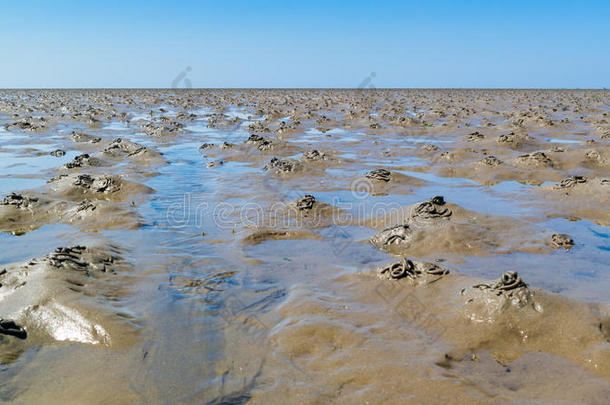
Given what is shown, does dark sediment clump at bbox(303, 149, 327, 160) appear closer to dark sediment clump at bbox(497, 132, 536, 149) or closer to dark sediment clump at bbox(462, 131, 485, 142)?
dark sediment clump at bbox(497, 132, 536, 149)

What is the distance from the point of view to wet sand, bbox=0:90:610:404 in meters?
3.78

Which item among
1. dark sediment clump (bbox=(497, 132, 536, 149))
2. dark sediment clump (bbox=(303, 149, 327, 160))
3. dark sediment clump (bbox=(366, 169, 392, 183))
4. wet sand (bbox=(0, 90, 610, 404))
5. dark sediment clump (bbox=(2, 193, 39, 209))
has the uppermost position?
dark sediment clump (bbox=(497, 132, 536, 149))

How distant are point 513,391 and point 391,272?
2.57 meters

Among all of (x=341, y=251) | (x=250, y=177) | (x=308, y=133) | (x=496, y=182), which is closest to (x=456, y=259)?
(x=341, y=251)

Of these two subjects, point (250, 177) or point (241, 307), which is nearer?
point (241, 307)

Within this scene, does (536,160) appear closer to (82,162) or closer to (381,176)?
(381,176)

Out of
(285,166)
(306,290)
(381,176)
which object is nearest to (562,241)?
(306,290)

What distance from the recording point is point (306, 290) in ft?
18.7

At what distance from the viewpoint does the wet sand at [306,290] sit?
3777mm

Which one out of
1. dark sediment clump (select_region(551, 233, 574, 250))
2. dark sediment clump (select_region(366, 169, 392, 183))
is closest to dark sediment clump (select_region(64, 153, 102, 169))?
dark sediment clump (select_region(366, 169, 392, 183))

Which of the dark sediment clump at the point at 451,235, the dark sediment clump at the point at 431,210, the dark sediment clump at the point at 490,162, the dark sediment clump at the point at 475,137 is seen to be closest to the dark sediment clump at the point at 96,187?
the dark sediment clump at the point at 451,235

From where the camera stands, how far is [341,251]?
7.40 meters

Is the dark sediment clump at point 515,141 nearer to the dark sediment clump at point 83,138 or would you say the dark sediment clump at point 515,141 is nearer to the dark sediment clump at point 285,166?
the dark sediment clump at point 285,166

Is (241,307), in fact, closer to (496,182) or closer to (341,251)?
(341,251)
